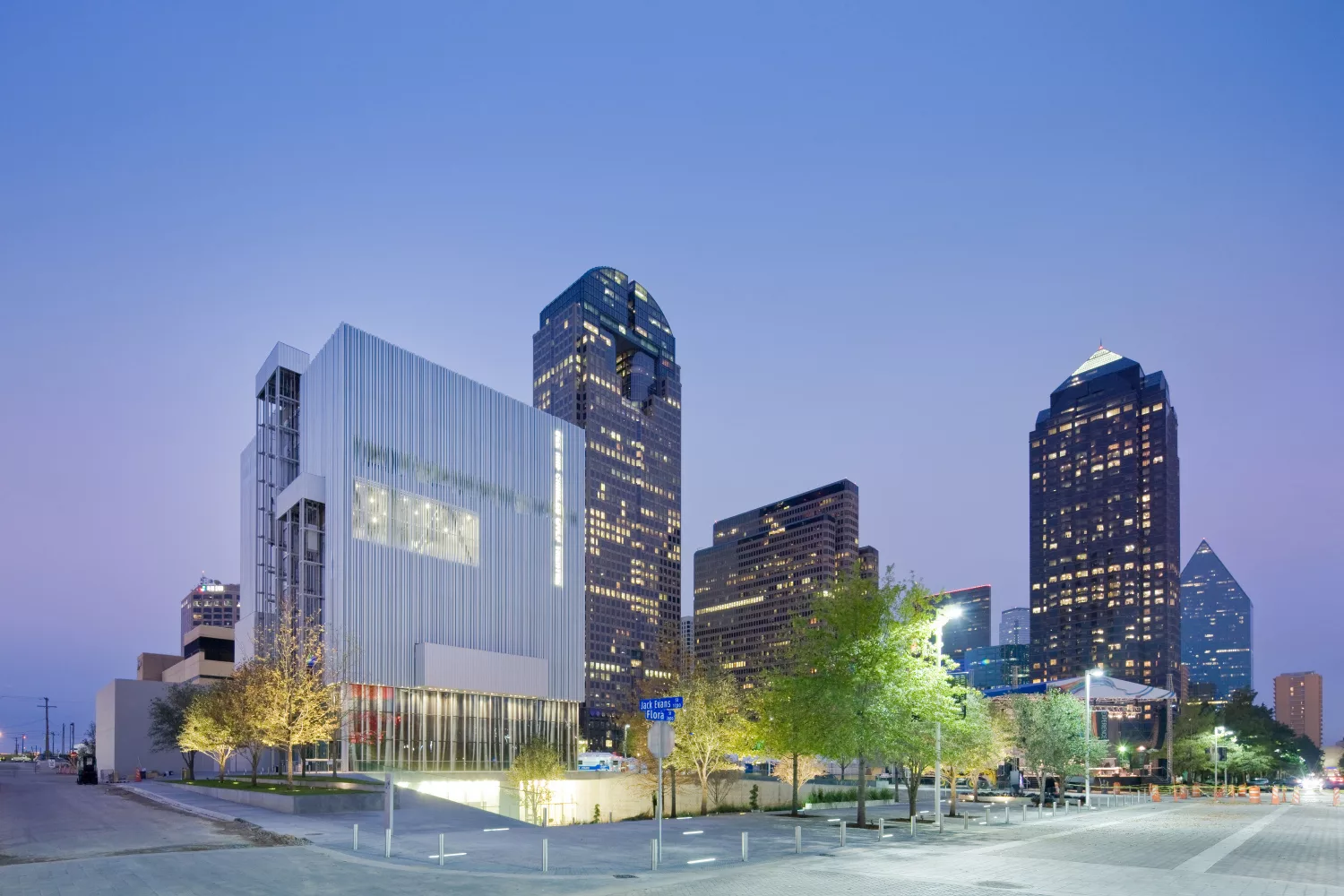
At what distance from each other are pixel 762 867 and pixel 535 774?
24.2 meters

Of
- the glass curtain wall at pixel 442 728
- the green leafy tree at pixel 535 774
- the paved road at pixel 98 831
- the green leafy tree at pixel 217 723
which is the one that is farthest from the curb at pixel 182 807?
the glass curtain wall at pixel 442 728

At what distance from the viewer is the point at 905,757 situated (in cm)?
3631

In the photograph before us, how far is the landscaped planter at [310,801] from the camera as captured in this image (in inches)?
1409

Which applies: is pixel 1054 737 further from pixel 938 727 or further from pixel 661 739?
pixel 661 739

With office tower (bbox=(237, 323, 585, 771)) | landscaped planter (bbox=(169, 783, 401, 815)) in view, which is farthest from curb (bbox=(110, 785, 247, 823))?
office tower (bbox=(237, 323, 585, 771))

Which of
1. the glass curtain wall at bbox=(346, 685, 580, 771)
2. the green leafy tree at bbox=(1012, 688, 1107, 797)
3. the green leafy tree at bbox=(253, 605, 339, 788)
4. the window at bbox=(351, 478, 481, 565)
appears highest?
the window at bbox=(351, 478, 481, 565)

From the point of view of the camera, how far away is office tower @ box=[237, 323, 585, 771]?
65.2 metres

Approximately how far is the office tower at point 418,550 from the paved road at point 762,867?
3281cm

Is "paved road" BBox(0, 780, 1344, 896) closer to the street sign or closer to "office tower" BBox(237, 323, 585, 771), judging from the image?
the street sign

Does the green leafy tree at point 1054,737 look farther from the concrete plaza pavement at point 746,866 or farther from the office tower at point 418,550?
the office tower at point 418,550

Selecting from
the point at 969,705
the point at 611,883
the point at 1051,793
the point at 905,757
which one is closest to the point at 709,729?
the point at 905,757

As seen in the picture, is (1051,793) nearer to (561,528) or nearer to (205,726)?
(561,528)

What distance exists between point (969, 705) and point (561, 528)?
150 feet

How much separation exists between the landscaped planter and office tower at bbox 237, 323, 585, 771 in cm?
2148
